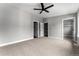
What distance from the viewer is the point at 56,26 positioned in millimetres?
5754

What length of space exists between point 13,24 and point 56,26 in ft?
13.2

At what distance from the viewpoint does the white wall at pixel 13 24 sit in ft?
10.6

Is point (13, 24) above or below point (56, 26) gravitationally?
above

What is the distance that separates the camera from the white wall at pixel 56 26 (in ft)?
17.7

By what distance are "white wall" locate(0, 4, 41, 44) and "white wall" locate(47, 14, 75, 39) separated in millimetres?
2472

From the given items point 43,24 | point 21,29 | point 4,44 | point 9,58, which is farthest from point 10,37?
point 43,24

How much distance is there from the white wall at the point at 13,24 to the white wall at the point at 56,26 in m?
2.47

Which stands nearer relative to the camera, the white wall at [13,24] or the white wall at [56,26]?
the white wall at [13,24]

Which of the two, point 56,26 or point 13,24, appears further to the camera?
point 56,26

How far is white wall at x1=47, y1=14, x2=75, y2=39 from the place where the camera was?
17.7 feet

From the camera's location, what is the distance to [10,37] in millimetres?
3562

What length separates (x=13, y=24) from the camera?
375cm

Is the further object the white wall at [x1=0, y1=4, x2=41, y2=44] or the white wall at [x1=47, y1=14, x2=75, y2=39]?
the white wall at [x1=47, y1=14, x2=75, y2=39]

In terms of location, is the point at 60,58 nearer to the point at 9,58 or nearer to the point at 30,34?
the point at 9,58
